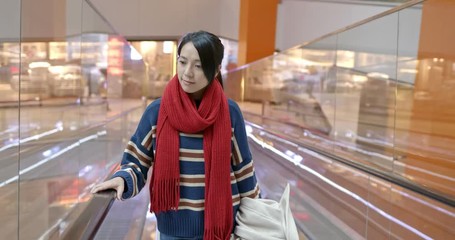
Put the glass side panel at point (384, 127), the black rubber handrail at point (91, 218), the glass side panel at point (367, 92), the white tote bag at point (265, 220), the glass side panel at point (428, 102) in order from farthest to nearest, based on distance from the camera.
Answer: the glass side panel at point (367, 92) → the glass side panel at point (428, 102) → the glass side panel at point (384, 127) → the white tote bag at point (265, 220) → the black rubber handrail at point (91, 218)

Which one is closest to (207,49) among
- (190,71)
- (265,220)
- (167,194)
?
(190,71)

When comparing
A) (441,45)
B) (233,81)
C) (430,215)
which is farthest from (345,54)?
(233,81)

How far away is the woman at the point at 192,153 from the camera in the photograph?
1.81 meters

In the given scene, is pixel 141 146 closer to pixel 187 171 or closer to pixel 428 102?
pixel 187 171

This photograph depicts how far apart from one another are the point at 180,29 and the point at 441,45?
13.3 m

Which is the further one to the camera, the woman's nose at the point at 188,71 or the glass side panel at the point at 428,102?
the glass side panel at the point at 428,102

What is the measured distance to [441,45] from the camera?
13.8ft

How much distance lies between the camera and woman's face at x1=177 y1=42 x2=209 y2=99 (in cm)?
183

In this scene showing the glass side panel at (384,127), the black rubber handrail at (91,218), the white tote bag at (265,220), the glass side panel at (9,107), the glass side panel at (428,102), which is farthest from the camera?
the glass side panel at (428,102)

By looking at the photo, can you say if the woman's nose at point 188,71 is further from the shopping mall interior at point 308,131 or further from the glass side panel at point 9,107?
the glass side panel at point 9,107

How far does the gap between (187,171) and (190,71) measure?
421 millimetres

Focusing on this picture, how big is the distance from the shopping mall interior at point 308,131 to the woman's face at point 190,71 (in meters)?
0.55

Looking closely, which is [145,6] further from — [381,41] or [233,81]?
[381,41]

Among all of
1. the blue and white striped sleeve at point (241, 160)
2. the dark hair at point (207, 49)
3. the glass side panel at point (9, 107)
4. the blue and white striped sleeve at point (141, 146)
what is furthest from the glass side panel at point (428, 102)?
the glass side panel at point (9, 107)
